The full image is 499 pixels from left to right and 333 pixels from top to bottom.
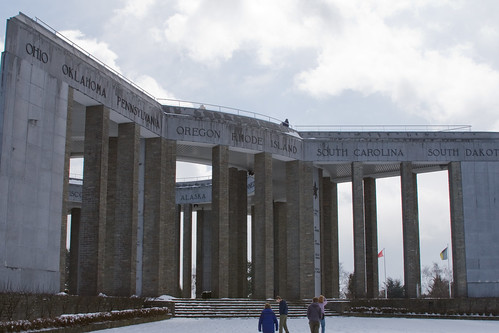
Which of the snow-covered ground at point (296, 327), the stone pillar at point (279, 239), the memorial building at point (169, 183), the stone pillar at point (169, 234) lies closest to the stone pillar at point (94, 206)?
the memorial building at point (169, 183)

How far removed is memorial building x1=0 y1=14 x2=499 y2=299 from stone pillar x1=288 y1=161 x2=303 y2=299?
0.09 meters

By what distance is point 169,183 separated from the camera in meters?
39.8

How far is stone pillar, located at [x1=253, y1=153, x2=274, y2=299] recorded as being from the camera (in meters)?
43.0

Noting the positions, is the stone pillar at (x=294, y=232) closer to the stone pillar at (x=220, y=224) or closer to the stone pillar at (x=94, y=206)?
the stone pillar at (x=220, y=224)

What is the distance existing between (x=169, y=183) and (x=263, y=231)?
289 inches

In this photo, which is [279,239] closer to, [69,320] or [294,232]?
[294,232]

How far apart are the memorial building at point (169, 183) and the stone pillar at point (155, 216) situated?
0.26ft

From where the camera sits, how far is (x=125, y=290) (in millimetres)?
35625

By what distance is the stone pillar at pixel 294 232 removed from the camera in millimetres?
44469

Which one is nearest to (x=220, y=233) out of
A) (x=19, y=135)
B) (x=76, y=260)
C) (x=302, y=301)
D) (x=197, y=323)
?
(x=302, y=301)

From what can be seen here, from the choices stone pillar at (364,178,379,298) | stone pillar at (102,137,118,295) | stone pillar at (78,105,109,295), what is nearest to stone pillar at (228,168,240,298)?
stone pillar at (364,178,379,298)

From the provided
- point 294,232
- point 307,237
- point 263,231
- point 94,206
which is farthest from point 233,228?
point 94,206

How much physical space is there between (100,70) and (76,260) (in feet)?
90.9

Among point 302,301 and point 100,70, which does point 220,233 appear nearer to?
point 302,301
